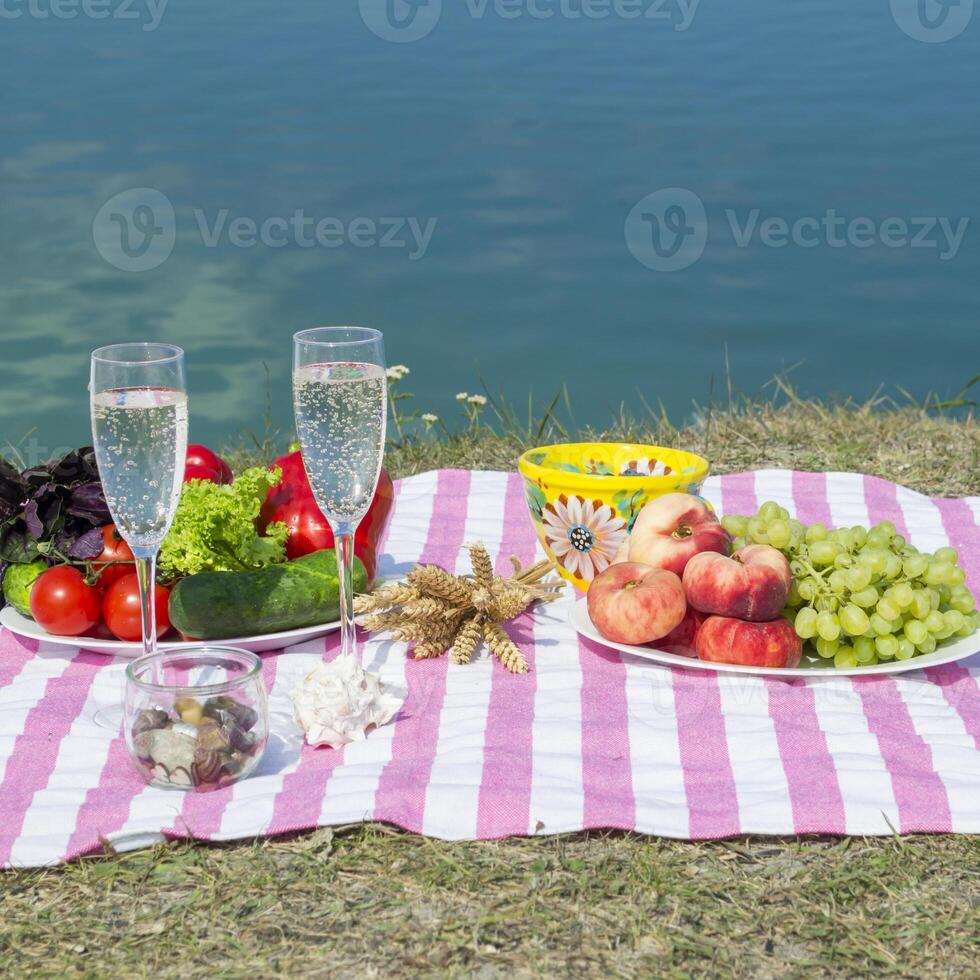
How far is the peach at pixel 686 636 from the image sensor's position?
2.23m

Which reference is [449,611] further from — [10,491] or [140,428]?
[10,491]

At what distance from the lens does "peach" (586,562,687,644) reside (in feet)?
7.08

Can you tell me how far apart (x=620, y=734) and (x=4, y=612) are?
117cm

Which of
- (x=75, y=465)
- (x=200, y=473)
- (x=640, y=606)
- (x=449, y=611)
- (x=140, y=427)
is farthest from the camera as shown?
(x=200, y=473)

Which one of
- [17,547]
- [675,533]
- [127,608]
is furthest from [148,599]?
[675,533]

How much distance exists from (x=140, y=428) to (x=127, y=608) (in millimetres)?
536

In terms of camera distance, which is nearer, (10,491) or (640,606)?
(640,606)

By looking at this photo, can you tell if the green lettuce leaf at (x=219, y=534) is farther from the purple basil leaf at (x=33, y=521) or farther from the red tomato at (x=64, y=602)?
the purple basil leaf at (x=33, y=521)

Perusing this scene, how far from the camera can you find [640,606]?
7.08 ft

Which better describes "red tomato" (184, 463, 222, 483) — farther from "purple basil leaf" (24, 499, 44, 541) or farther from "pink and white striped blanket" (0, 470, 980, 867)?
"pink and white striped blanket" (0, 470, 980, 867)

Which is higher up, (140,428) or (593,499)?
(140,428)

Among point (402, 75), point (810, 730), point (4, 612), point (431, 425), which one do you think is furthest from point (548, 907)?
point (402, 75)

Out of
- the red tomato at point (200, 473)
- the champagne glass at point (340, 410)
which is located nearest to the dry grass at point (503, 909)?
the champagne glass at point (340, 410)

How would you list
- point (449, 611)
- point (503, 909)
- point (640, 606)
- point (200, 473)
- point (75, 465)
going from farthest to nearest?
point (200, 473) < point (75, 465) < point (449, 611) < point (640, 606) < point (503, 909)
